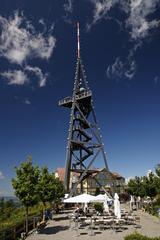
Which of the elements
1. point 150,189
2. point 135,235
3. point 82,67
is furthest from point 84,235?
point 82,67

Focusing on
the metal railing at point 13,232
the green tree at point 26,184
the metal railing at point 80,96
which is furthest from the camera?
the metal railing at point 80,96

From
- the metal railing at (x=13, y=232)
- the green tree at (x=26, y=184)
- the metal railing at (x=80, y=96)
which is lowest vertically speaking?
the metal railing at (x=13, y=232)

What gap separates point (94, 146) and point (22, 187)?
33.8 m

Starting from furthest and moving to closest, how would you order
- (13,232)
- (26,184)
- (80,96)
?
(80,96) < (26,184) < (13,232)

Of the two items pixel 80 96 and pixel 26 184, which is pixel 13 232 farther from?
pixel 80 96

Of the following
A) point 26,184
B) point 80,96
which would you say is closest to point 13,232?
point 26,184

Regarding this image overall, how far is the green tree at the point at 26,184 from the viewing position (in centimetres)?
1919

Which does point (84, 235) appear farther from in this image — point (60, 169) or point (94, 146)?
point (60, 169)

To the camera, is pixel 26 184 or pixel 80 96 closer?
pixel 26 184

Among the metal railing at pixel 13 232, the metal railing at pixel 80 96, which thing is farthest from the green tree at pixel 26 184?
the metal railing at pixel 80 96

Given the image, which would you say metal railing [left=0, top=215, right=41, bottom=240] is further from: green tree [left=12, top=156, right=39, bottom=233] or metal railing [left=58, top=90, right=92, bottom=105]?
metal railing [left=58, top=90, right=92, bottom=105]

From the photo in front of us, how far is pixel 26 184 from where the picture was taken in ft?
63.0

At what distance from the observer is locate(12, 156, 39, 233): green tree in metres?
19.2

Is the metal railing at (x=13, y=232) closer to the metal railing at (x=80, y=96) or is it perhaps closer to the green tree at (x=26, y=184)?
the green tree at (x=26, y=184)
